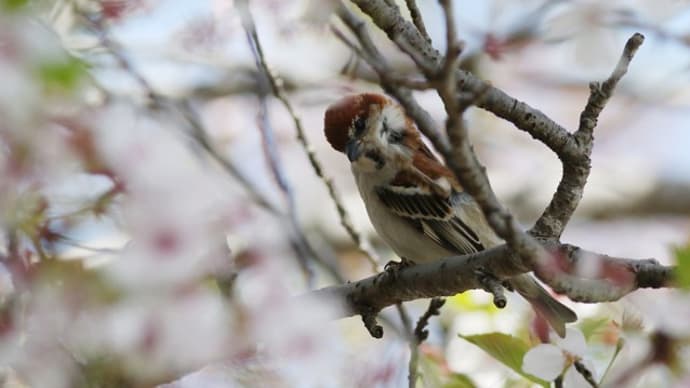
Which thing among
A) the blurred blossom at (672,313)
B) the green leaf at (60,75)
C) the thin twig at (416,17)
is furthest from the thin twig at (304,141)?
the green leaf at (60,75)

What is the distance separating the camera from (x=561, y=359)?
187cm

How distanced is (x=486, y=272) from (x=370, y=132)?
1.28 metres

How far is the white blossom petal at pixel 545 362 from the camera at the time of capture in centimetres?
185

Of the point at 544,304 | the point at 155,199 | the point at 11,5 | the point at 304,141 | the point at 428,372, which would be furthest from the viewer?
the point at 304,141

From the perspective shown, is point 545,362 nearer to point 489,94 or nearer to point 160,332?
point 489,94

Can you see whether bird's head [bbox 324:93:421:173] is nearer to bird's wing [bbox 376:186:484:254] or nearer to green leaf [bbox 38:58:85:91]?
bird's wing [bbox 376:186:484:254]

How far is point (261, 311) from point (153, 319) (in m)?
0.28

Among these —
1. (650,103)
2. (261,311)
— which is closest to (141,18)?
(261,311)

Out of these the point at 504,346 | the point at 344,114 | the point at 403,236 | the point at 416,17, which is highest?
the point at 416,17

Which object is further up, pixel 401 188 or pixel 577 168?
pixel 577 168

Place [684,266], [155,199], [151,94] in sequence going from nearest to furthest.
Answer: [684,266] < [155,199] < [151,94]

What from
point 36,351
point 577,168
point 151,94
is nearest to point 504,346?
point 577,168

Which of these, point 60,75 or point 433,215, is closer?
point 60,75

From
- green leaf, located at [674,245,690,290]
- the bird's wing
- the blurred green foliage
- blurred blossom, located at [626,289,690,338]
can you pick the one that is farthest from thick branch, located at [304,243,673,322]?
the blurred green foliage
